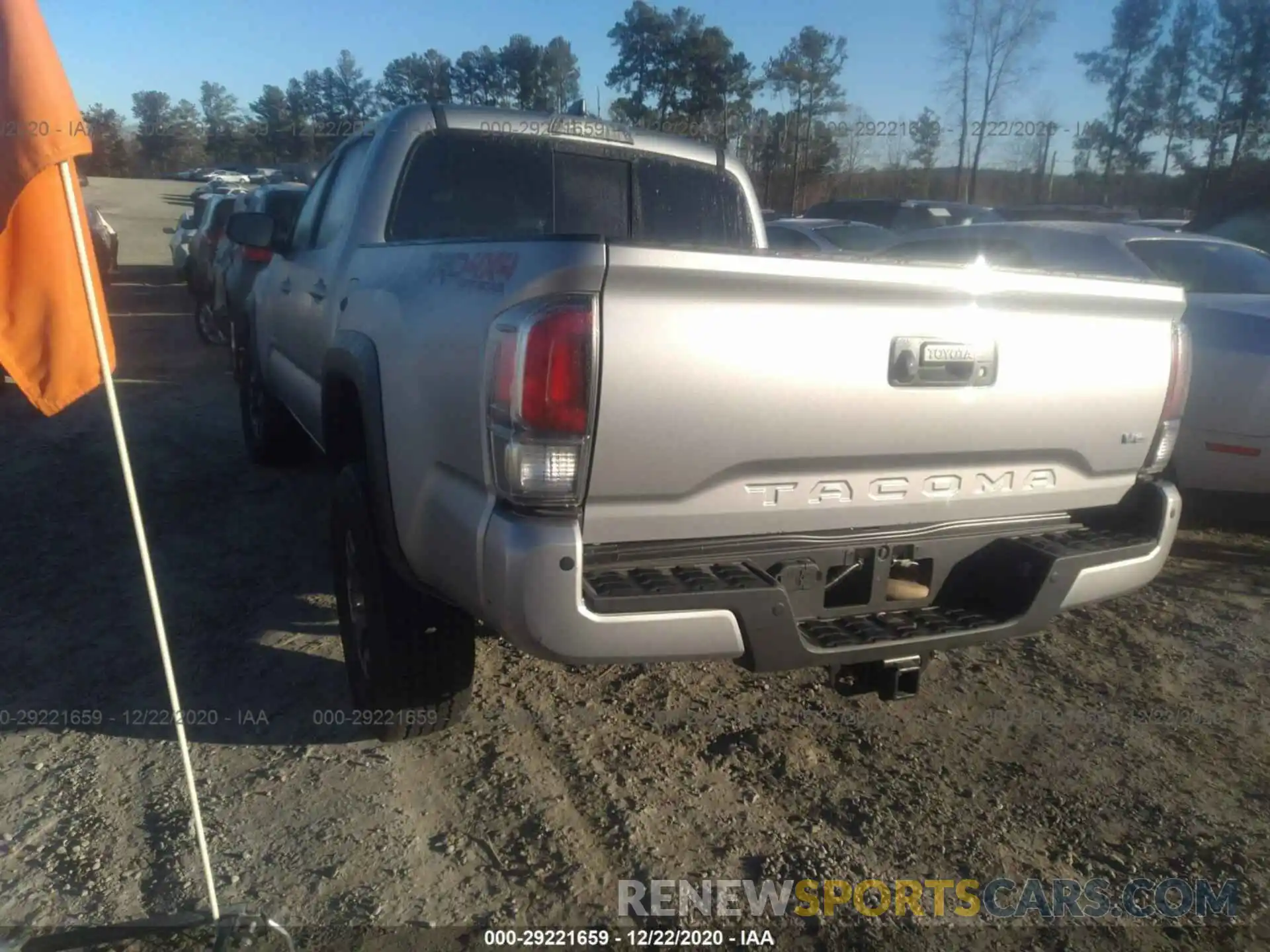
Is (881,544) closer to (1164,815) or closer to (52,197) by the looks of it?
(1164,815)

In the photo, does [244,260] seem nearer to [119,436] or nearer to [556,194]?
[556,194]

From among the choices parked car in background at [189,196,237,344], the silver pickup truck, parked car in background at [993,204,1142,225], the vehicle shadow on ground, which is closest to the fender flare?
the silver pickup truck

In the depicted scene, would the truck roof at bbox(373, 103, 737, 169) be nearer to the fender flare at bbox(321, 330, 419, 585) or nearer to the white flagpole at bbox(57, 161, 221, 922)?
the fender flare at bbox(321, 330, 419, 585)

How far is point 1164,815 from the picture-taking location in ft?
10.3

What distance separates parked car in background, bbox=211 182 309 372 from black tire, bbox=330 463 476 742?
87.3 inches

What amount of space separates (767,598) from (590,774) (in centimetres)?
109

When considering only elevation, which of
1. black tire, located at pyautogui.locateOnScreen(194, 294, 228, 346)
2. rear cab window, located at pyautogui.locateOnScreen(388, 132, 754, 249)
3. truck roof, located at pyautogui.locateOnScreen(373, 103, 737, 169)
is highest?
truck roof, located at pyautogui.locateOnScreen(373, 103, 737, 169)

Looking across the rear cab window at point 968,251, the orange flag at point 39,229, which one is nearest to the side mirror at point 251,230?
the orange flag at point 39,229

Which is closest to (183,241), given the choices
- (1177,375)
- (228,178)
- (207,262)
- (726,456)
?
(207,262)

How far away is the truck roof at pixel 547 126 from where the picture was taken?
4.05 metres

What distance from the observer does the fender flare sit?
9.75 feet

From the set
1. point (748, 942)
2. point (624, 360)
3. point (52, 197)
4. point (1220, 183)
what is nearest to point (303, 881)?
point (748, 942)

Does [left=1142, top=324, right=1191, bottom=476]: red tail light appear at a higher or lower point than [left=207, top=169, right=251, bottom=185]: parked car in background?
higher

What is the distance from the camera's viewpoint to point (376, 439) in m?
3.08
